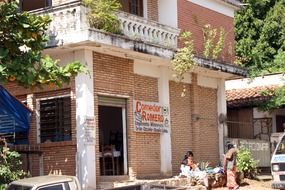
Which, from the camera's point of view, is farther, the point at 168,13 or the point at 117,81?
the point at 168,13

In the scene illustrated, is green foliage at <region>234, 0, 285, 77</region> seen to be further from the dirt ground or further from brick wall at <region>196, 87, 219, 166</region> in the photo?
the dirt ground

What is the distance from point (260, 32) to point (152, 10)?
532 inches

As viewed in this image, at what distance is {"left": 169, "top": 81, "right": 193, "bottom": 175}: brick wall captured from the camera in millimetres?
19328

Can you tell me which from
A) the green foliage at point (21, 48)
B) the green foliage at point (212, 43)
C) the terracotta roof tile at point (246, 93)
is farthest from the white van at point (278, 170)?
the terracotta roof tile at point (246, 93)

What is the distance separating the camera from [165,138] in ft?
61.5

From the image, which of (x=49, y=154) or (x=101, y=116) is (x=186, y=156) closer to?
(x=101, y=116)

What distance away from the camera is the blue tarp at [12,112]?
1505cm

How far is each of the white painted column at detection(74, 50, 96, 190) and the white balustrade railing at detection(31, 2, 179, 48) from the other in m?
0.84

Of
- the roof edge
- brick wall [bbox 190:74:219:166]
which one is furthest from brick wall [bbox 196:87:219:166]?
the roof edge

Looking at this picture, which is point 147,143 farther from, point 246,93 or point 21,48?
point 246,93

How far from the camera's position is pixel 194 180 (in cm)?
1753

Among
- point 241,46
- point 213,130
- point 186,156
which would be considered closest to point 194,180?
point 186,156

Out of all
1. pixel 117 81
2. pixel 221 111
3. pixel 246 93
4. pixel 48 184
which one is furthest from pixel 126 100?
pixel 246 93

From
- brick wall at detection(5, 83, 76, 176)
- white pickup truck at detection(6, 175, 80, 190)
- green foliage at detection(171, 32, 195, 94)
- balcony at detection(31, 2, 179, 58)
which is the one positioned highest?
balcony at detection(31, 2, 179, 58)
